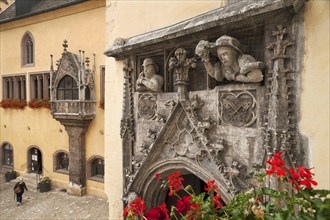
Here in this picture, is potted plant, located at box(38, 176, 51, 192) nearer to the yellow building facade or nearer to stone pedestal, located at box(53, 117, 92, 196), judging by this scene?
stone pedestal, located at box(53, 117, 92, 196)

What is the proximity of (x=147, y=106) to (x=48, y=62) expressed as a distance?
9.30 metres

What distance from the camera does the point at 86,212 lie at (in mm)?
8766

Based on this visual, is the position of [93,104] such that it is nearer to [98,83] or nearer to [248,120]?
[98,83]

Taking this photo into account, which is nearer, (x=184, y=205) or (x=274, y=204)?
(x=274, y=204)

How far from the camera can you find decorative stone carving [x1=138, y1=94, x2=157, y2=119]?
4.02m

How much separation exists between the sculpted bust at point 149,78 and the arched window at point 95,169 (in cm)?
721

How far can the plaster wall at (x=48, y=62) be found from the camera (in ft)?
33.7

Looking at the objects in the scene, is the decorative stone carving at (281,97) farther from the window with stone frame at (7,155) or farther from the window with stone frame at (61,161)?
the window with stone frame at (7,155)

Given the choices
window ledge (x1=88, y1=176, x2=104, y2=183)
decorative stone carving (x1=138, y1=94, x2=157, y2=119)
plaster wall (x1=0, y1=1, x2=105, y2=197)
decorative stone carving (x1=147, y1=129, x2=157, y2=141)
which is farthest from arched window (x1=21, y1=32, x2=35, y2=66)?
decorative stone carving (x1=147, y1=129, x2=157, y2=141)

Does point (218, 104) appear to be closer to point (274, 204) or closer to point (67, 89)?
point (274, 204)

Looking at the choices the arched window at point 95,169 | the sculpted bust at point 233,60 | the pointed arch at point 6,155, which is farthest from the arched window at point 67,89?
the sculpted bust at point 233,60

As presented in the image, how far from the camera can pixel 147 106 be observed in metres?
4.10

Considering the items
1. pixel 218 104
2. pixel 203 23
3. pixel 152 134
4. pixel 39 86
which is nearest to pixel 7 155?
pixel 39 86

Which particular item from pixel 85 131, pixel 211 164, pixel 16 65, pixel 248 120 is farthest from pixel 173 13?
pixel 16 65
